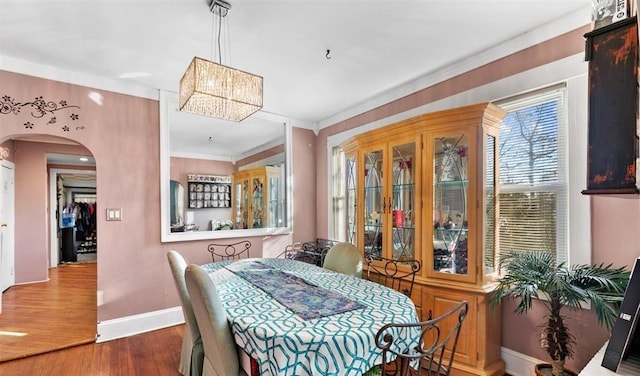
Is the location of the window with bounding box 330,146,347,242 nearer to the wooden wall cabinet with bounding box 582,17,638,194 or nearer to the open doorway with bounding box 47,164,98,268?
the wooden wall cabinet with bounding box 582,17,638,194

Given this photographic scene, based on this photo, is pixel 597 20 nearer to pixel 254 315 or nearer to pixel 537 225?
pixel 537 225

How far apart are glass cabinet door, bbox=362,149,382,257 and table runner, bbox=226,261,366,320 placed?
1.05 metres

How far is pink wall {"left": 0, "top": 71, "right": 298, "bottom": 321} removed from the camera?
2801 millimetres

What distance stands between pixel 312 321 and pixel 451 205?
5.15 feet

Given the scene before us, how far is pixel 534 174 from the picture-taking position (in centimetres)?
226

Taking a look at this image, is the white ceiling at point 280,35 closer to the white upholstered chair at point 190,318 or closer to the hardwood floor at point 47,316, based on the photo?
the white upholstered chair at point 190,318

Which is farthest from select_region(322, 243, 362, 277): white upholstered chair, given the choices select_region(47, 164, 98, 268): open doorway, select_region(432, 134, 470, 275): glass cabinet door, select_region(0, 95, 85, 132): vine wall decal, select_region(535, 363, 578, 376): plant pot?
select_region(47, 164, 98, 268): open doorway

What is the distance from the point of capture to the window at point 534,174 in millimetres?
2115

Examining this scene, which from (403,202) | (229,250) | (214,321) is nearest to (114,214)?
(229,250)

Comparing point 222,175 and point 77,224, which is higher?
point 222,175

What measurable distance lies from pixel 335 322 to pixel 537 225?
1774mm

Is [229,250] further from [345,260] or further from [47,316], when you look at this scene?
[47,316]

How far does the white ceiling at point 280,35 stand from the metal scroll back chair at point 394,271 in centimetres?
176

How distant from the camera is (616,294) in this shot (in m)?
1.62
